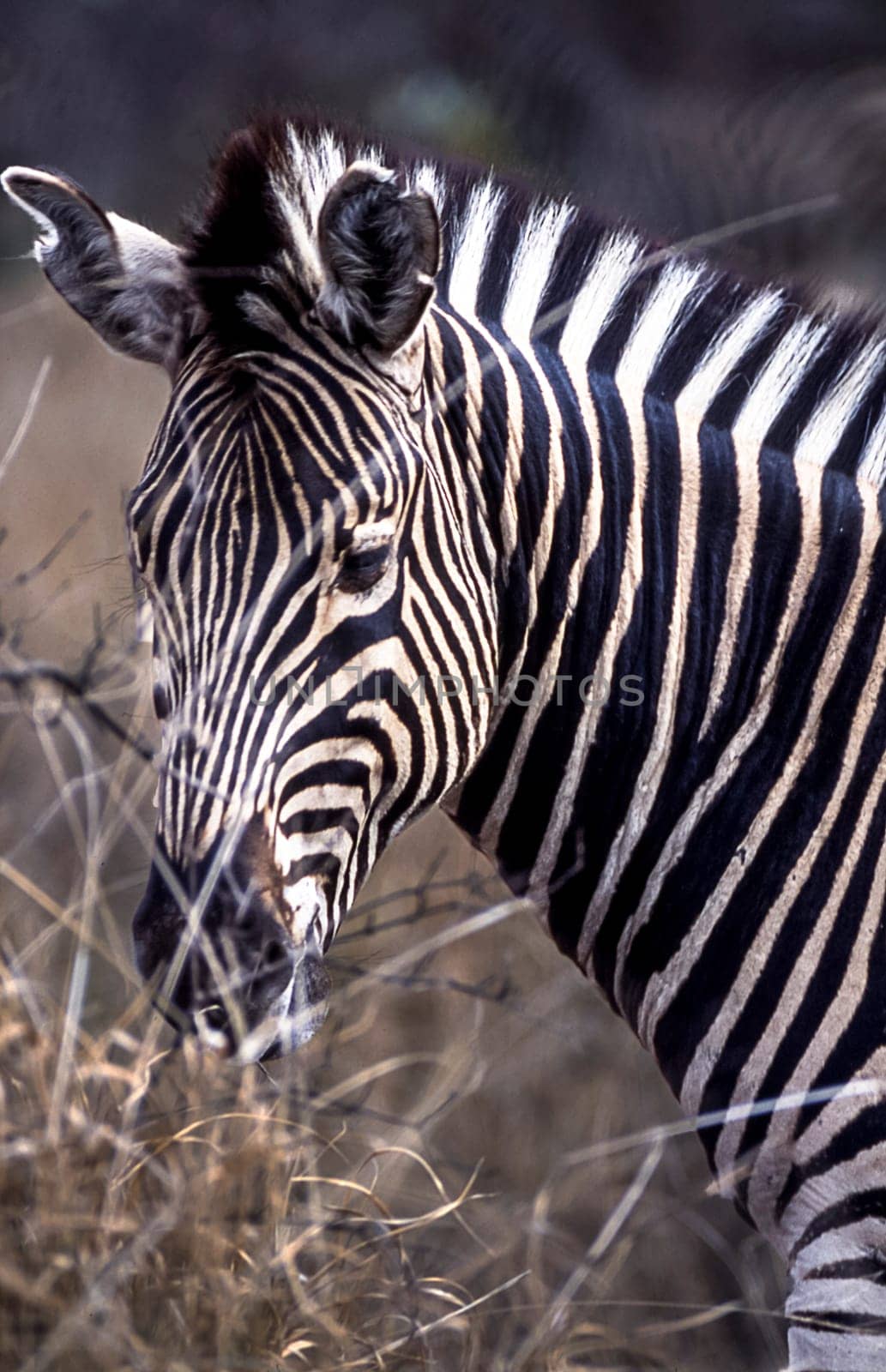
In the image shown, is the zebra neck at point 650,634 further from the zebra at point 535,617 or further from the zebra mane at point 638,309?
the zebra mane at point 638,309

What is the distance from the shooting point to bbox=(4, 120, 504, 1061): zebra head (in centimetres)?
194

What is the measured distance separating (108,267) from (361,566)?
902mm

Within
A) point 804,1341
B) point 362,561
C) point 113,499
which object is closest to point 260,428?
point 362,561

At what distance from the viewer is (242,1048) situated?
6.31ft

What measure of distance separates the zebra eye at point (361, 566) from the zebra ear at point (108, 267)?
2.07 ft

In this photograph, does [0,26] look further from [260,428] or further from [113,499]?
[260,428]

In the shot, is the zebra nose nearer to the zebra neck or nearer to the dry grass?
the dry grass


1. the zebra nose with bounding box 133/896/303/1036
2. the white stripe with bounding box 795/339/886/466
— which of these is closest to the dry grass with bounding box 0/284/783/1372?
the zebra nose with bounding box 133/896/303/1036

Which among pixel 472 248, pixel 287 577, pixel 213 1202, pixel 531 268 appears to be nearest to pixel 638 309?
pixel 531 268

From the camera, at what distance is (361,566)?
6.70ft

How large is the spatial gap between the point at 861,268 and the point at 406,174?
487 cm

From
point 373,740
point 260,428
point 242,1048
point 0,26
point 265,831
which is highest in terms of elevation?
point 0,26

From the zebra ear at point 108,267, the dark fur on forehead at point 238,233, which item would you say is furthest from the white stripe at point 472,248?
the zebra ear at point 108,267

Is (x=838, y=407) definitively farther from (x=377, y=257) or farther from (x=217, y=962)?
(x=217, y=962)
